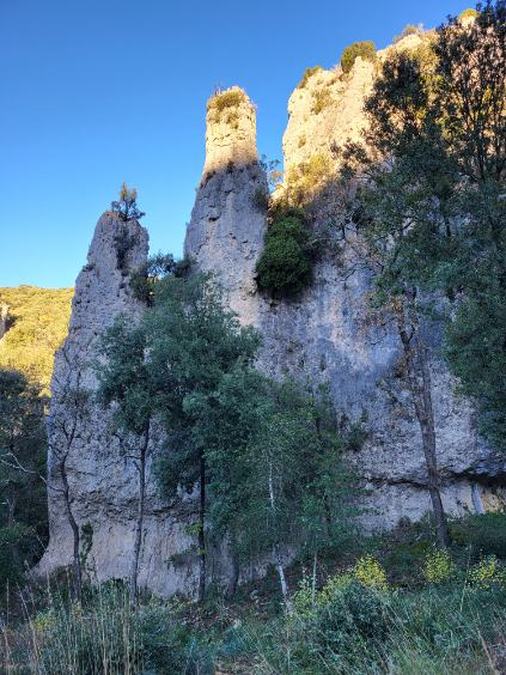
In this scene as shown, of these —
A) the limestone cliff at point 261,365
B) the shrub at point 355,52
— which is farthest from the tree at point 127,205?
the shrub at point 355,52

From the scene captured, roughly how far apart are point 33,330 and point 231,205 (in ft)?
84.3

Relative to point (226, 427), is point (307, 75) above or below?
above

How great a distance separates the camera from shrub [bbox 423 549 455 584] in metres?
12.8

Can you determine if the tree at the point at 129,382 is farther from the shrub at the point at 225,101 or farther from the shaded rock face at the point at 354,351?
the shrub at the point at 225,101

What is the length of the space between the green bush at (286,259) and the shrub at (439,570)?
15.4 m

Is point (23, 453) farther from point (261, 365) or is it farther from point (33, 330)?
point (33, 330)

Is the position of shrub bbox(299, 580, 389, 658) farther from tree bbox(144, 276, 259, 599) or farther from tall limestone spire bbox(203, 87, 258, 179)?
tall limestone spire bbox(203, 87, 258, 179)

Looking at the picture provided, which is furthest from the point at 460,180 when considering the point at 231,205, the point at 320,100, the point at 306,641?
the point at 320,100

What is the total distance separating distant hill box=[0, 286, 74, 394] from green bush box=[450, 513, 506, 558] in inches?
1068

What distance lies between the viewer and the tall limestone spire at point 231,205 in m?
26.5

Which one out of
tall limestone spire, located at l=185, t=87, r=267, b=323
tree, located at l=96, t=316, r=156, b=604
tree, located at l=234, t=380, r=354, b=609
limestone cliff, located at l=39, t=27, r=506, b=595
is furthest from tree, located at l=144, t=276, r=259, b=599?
tall limestone spire, located at l=185, t=87, r=267, b=323

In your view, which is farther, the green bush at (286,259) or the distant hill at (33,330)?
the distant hill at (33,330)

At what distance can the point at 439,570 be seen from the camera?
511 inches

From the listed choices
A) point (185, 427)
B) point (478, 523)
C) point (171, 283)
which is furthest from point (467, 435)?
point (171, 283)
